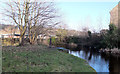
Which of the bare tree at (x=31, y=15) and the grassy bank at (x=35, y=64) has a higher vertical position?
the bare tree at (x=31, y=15)

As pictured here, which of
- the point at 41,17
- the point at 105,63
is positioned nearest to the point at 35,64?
the point at 105,63

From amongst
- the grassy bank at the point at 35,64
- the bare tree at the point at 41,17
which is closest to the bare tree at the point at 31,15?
the bare tree at the point at 41,17

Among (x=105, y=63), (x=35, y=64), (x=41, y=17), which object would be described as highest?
(x=41, y=17)

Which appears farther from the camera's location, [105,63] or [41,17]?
[41,17]

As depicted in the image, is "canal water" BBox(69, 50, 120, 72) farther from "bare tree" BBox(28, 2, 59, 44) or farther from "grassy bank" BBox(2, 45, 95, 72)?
"bare tree" BBox(28, 2, 59, 44)

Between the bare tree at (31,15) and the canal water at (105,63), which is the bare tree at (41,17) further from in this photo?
the canal water at (105,63)

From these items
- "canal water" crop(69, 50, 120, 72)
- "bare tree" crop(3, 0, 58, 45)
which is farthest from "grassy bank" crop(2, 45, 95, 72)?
"bare tree" crop(3, 0, 58, 45)

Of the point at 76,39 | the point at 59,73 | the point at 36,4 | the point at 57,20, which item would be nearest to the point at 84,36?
the point at 76,39

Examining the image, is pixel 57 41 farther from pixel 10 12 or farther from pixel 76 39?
pixel 10 12

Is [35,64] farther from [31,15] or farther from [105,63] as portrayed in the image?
[31,15]

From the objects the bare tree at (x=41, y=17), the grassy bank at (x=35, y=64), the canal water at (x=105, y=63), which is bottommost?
the canal water at (x=105, y=63)

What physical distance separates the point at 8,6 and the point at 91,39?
1402 cm

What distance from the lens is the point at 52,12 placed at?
33.6 feet

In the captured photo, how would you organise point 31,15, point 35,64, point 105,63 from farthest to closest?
1. point 31,15
2. point 105,63
3. point 35,64
